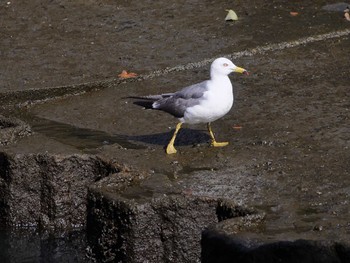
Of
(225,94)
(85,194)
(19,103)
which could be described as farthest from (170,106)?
(19,103)

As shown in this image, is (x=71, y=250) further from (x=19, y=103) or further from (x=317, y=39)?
(x=317, y=39)

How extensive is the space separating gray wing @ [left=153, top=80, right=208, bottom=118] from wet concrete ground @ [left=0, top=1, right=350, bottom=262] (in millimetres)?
356

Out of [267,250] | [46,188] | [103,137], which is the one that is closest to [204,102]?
[103,137]

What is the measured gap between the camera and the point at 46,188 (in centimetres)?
865

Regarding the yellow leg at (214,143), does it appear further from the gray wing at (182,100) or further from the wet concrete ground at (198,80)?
the gray wing at (182,100)

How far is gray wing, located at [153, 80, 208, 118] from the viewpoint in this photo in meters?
8.61

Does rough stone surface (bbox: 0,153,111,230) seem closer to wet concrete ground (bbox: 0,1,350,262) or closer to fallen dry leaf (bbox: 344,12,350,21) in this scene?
wet concrete ground (bbox: 0,1,350,262)

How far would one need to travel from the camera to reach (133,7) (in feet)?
41.3

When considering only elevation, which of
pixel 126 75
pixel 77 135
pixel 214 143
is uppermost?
pixel 214 143

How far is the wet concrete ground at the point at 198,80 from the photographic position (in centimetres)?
770

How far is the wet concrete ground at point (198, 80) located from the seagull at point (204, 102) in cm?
28

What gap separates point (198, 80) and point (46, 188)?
2.58m

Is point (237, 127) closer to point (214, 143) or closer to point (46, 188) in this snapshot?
point (214, 143)

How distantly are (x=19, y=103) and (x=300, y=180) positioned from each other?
379 cm
